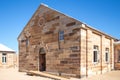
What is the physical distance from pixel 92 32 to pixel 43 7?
6.61 metres

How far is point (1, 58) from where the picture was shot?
31.1m

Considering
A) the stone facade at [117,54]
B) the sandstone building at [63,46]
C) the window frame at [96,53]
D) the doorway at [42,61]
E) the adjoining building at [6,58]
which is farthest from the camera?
the adjoining building at [6,58]

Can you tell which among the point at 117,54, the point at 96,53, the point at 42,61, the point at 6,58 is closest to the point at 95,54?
the point at 96,53

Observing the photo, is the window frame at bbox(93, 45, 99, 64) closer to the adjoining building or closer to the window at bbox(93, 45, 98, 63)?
the window at bbox(93, 45, 98, 63)

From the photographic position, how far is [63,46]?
16.5 meters

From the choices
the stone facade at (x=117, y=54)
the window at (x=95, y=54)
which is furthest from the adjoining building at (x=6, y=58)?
the stone facade at (x=117, y=54)

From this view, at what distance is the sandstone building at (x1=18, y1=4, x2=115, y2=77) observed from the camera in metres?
15.3

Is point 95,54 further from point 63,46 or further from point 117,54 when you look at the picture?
point 117,54

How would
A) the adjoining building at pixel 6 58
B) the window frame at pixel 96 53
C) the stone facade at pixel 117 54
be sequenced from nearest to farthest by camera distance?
the window frame at pixel 96 53, the stone facade at pixel 117 54, the adjoining building at pixel 6 58

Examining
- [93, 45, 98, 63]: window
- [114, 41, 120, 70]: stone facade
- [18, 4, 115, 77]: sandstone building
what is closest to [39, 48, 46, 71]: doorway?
[18, 4, 115, 77]: sandstone building

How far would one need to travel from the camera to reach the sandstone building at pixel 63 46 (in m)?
15.3

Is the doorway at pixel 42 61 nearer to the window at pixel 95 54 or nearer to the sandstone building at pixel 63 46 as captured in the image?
the sandstone building at pixel 63 46

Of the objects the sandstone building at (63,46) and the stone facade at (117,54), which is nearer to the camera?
the sandstone building at (63,46)

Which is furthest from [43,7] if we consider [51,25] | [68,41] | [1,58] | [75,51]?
[1,58]
